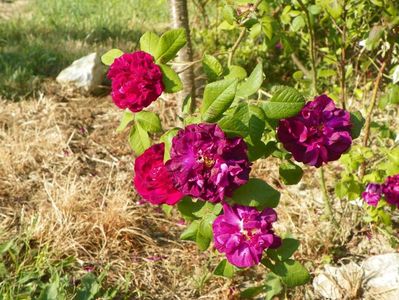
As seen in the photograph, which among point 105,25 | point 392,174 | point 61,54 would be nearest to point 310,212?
point 392,174

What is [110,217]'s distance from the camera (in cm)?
238

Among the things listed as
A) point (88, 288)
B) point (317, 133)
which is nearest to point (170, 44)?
point (317, 133)

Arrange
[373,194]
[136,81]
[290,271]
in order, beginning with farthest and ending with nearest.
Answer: [373,194], [290,271], [136,81]

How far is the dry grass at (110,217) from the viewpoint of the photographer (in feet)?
7.31

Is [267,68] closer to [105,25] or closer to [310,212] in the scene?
[310,212]

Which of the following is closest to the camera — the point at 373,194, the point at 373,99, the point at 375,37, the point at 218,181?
the point at 218,181

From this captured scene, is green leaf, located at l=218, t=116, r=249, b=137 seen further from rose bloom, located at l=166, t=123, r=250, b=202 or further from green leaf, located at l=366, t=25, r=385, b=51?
green leaf, located at l=366, t=25, r=385, b=51

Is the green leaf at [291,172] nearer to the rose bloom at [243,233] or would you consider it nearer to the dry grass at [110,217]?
the rose bloom at [243,233]

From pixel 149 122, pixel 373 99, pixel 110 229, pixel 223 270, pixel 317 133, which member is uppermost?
pixel 317 133

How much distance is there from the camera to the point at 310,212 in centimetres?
255

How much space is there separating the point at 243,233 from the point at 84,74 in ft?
8.47

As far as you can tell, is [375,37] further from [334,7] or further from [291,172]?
[291,172]

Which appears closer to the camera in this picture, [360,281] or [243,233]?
[243,233]

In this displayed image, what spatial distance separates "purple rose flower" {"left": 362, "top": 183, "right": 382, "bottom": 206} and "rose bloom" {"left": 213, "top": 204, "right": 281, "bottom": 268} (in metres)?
0.94
